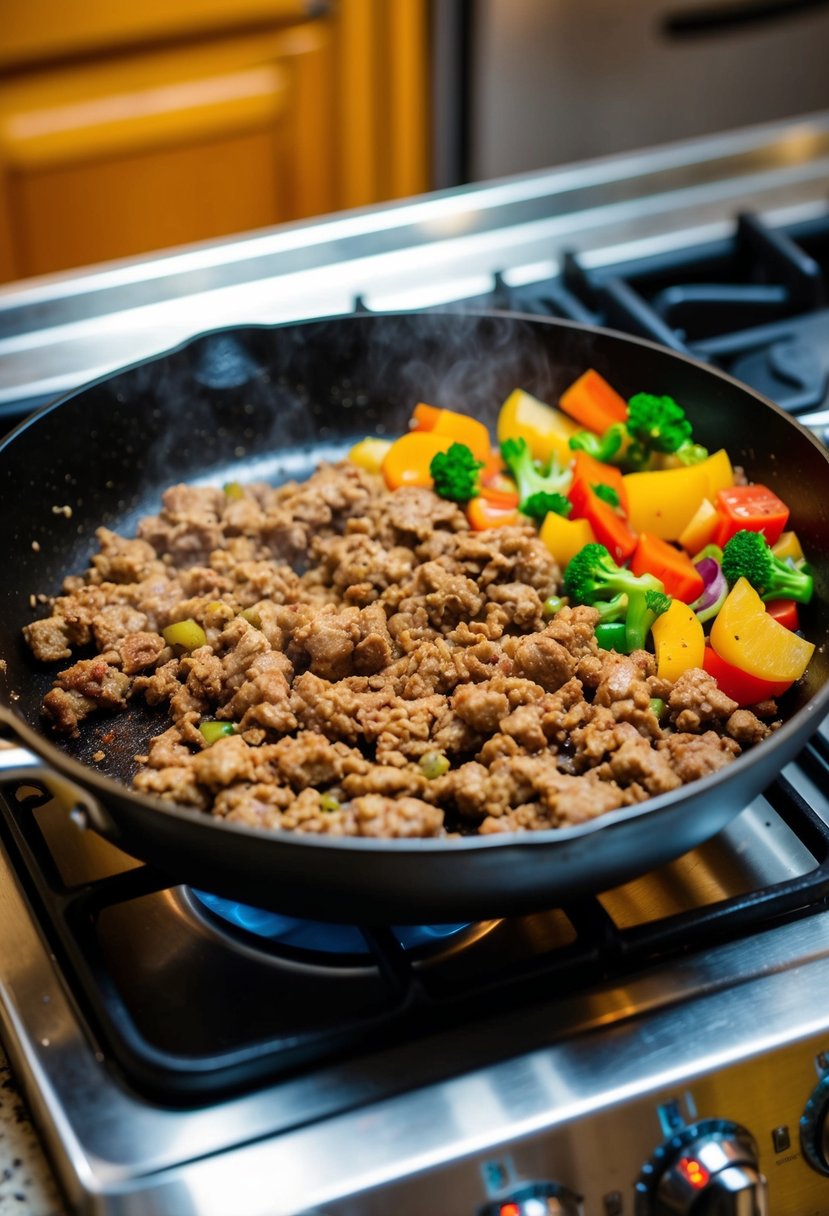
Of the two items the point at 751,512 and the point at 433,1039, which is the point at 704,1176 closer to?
the point at 433,1039

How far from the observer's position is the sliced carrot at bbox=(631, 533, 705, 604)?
4.83 ft

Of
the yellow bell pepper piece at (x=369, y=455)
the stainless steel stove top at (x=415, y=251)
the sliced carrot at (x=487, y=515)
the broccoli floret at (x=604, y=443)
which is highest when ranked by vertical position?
the stainless steel stove top at (x=415, y=251)

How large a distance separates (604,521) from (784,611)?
243 mm

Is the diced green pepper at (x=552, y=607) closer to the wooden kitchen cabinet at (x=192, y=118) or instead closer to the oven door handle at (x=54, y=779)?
the oven door handle at (x=54, y=779)

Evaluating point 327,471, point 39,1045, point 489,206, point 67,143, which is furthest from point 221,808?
point 67,143

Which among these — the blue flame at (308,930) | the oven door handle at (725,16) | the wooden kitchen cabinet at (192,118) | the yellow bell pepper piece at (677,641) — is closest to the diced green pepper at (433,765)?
the blue flame at (308,930)

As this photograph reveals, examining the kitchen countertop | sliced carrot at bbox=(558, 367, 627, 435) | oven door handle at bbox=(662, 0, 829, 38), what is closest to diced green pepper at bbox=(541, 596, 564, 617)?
sliced carrot at bbox=(558, 367, 627, 435)

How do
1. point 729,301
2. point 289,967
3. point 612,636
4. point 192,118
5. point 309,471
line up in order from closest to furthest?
point 289,967 → point 612,636 → point 309,471 → point 729,301 → point 192,118

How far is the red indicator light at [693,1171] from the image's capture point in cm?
99

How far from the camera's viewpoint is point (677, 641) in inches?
54.0

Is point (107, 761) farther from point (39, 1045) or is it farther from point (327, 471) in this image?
point (327, 471)

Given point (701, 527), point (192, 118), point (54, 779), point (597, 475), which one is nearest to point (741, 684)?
point (701, 527)

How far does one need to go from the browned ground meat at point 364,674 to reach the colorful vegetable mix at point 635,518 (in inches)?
1.5

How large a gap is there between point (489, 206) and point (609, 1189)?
1532mm
